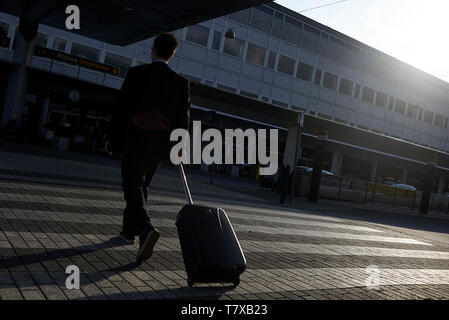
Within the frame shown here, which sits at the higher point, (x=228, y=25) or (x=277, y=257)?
(x=228, y=25)

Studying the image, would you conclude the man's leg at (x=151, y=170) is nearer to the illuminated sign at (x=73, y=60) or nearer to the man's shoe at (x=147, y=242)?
the man's shoe at (x=147, y=242)

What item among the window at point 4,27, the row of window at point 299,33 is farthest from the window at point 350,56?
the window at point 4,27

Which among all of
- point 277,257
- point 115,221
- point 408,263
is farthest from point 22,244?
point 408,263

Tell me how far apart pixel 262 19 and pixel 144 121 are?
32074 millimetres

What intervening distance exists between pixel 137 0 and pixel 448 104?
4524cm

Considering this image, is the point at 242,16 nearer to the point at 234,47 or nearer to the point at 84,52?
the point at 234,47

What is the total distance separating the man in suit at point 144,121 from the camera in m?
3.94

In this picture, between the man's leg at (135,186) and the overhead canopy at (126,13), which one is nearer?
the man's leg at (135,186)

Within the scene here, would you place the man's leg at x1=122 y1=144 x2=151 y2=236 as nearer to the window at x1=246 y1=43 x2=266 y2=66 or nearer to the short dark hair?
the short dark hair

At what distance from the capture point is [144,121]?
3.92 meters

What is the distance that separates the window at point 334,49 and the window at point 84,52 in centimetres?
1934

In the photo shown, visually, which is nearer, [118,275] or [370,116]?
[118,275]

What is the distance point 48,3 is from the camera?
1510 centimetres
